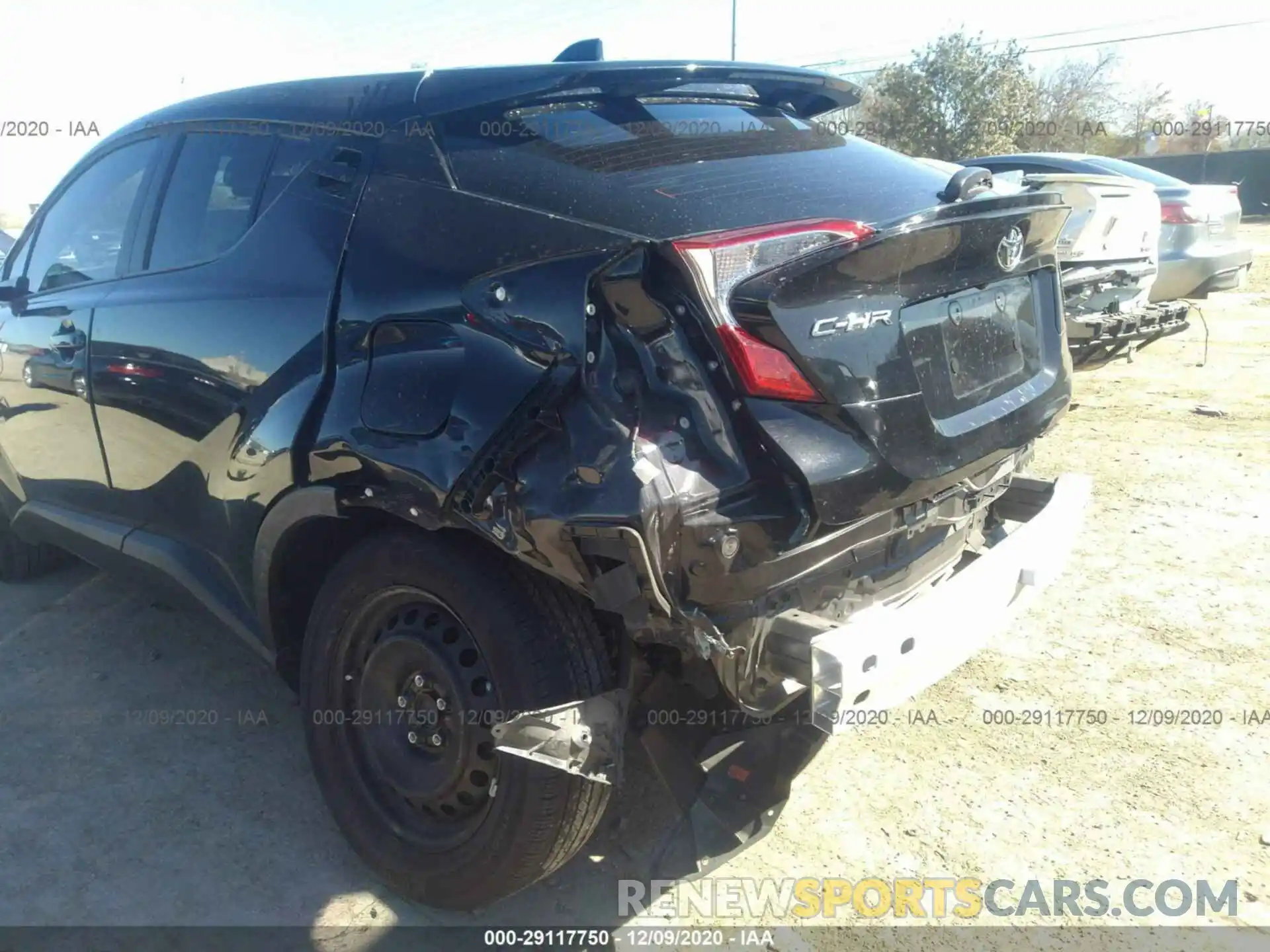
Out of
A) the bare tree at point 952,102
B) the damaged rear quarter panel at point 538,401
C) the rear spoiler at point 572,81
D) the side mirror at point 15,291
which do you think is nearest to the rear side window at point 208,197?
the rear spoiler at point 572,81

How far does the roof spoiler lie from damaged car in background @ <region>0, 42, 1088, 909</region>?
0.5 inches

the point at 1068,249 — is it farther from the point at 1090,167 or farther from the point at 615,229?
the point at 615,229

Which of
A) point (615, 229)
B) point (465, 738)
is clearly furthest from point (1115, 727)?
point (615, 229)

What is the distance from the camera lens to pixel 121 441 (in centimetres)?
337

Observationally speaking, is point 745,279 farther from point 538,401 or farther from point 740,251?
point 538,401

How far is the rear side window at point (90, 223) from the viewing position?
11.7 feet

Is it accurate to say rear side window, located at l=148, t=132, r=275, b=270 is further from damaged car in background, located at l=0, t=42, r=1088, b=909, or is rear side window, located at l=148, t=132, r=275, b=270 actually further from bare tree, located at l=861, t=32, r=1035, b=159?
bare tree, located at l=861, t=32, r=1035, b=159

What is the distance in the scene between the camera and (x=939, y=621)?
236cm

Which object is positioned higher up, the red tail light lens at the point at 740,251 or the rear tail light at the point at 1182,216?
the rear tail light at the point at 1182,216

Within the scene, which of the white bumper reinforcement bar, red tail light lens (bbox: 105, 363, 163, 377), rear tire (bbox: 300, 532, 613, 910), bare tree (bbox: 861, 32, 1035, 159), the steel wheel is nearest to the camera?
the white bumper reinforcement bar

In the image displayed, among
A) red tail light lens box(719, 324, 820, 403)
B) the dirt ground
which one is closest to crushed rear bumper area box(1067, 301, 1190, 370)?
the dirt ground

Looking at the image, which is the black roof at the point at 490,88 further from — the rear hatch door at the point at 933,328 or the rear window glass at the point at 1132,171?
the rear window glass at the point at 1132,171

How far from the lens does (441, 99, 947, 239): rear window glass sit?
2168 mm

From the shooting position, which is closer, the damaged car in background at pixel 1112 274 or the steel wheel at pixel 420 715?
the steel wheel at pixel 420 715
